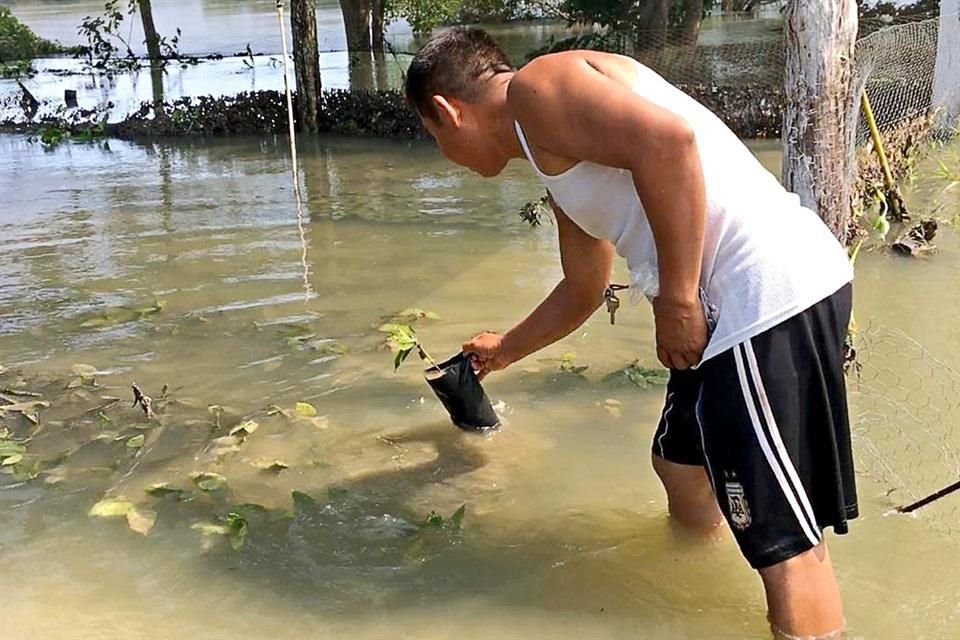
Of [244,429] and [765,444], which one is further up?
[765,444]

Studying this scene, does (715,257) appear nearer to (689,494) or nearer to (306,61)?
(689,494)

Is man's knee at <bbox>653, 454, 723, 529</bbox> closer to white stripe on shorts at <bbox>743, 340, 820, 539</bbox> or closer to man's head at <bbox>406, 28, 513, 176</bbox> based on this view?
white stripe on shorts at <bbox>743, 340, 820, 539</bbox>

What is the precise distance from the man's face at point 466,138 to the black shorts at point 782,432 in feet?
2.29

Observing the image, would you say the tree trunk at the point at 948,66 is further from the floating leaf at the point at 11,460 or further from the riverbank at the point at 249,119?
the floating leaf at the point at 11,460

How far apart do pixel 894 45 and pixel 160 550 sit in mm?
6806

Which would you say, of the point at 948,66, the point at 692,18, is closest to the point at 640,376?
the point at 948,66

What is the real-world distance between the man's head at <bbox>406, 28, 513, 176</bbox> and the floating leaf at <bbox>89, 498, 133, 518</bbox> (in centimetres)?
190

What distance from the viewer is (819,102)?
3.99 metres

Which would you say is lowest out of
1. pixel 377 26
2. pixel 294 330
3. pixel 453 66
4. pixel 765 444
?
pixel 294 330

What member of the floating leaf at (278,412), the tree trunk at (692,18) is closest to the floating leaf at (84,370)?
the floating leaf at (278,412)

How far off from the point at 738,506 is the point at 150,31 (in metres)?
18.3

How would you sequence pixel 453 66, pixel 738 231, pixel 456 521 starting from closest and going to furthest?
pixel 738 231
pixel 453 66
pixel 456 521

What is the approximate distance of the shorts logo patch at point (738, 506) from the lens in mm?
2232

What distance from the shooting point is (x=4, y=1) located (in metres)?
43.5
